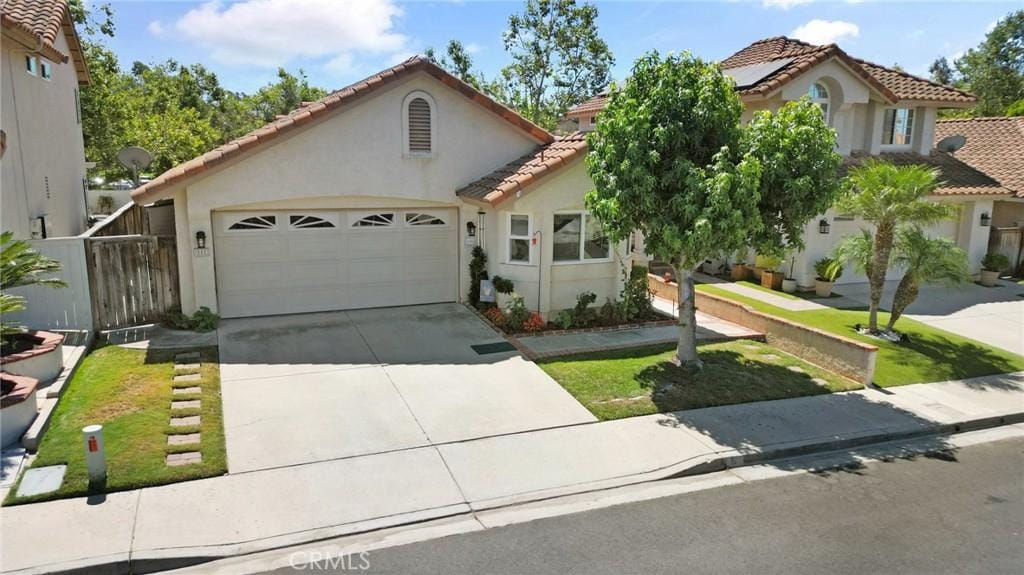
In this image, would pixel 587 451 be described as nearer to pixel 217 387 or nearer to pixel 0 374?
pixel 217 387

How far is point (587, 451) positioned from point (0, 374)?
7.47m

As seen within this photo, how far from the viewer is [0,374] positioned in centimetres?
830

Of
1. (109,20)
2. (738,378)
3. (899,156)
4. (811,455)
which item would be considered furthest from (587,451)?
(109,20)

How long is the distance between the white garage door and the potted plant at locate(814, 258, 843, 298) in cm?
990

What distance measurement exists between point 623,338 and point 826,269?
26.1ft

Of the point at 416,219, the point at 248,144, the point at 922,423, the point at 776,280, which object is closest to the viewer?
the point at 922,423

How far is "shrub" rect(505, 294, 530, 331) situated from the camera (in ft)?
43.1

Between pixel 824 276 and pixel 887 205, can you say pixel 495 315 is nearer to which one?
pixel 887 205

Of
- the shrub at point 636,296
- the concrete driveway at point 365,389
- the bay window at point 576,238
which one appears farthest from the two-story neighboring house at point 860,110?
the concrete driveway at point 365,389

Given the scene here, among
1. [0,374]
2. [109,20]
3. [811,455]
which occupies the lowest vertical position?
[811,455]

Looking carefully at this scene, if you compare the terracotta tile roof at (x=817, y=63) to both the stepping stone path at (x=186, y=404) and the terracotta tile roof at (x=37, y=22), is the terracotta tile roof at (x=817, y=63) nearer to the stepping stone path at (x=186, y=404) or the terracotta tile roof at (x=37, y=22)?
the stepping stone path at (x=186, y=404)

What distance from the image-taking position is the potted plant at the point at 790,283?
18.0 metres

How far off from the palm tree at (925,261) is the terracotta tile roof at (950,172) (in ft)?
17.8

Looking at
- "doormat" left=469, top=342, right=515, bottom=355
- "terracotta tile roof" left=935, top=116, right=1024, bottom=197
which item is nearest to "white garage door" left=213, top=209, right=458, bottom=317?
"doormat" left=469, top=342, right=515, bottom=355
